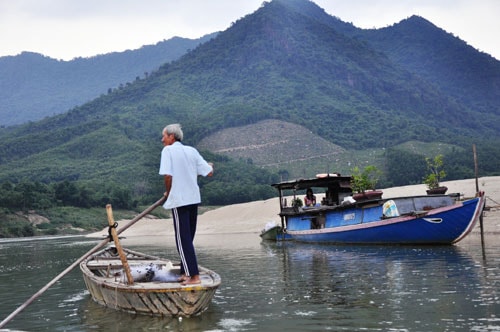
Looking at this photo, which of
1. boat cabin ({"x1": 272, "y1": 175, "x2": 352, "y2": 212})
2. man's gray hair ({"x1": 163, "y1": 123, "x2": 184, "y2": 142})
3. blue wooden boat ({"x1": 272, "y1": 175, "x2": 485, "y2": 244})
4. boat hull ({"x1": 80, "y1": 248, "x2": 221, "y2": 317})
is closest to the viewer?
boat hull ({"x1": 80, "y1": 248, "x2": 221, "y2": 317})

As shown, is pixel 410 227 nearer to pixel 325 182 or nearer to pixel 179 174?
pixel 325 182

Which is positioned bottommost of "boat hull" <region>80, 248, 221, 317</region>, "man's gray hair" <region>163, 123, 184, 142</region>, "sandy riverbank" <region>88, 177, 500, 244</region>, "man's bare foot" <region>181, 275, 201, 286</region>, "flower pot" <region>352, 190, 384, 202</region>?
"sandy riverbank" <region>88, 177, 500, 244</region>

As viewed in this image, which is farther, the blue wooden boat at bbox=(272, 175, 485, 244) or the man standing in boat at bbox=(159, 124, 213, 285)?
the blue wooden boat at bbox=(272, 175, 485, 244)

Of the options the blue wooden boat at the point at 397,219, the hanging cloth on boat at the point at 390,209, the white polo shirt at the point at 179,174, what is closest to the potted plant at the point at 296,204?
the blue wooden boat at the point at 397,219

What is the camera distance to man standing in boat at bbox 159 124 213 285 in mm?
11477

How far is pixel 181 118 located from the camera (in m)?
180

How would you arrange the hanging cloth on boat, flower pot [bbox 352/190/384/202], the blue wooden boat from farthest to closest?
flower pot [bbox 352/190/384/202] < the hanging cloth on boat < the blue wooden boat

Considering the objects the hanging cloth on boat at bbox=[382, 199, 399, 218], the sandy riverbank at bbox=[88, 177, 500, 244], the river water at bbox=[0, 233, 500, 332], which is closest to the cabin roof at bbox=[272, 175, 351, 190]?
Answer: the hanging cloth on boat at bbox=[382, 199, 399, 218]

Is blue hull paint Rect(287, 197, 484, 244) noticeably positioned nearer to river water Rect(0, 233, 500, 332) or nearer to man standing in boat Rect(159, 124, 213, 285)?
river water Rect(0, 233, 500, 332)

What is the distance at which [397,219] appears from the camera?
26078 mm

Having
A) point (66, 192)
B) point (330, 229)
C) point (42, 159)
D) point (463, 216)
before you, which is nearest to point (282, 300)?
point (463, 216)

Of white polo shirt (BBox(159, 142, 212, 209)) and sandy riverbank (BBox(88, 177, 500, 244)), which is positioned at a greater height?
white polo shirt (BBox(159, 142, 212, 209))

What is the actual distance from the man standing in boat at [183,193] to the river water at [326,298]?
46.5 inches

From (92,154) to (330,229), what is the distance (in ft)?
428
